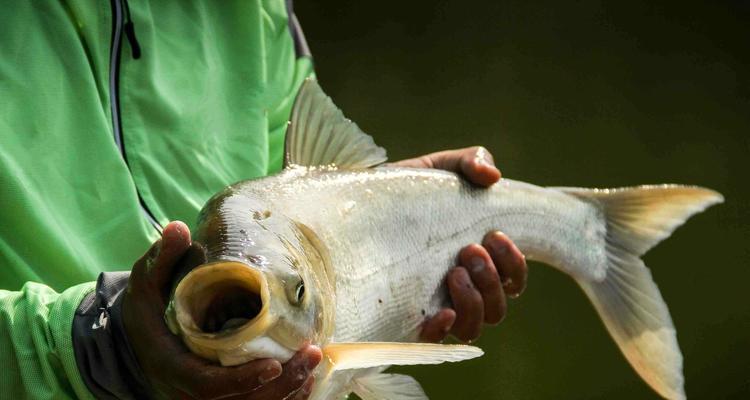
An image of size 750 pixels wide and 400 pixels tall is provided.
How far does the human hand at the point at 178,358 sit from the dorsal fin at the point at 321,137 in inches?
19.0

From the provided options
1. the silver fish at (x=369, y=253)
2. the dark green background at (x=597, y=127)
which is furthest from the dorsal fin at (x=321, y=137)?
the dark green background at (x=597, y=127)

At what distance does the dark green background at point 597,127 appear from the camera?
356cm

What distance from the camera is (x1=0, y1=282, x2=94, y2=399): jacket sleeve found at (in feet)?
3.81

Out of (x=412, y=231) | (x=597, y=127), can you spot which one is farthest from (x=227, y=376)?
(x=597, y=127)

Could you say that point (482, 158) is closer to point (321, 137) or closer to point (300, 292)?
point (321, 137)

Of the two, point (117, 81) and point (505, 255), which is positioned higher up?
point (117, 81)

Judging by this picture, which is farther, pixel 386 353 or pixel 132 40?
pixel 132 40

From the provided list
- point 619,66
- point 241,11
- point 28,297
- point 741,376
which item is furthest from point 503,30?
point 28,297

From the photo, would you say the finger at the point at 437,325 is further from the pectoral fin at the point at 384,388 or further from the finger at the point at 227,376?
the finger at the point at 227,376

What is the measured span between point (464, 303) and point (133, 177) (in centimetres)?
58

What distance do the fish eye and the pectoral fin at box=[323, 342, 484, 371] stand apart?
0.29 ft

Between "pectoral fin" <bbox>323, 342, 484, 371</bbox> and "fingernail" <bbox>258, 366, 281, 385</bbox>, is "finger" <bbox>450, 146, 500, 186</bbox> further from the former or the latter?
"fingernail" <bbox>258, 366, 281, 385</bbox>

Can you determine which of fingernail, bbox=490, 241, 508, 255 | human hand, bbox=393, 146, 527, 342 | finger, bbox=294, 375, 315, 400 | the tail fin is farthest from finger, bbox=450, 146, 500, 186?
finger, bbox=294, 375, 315, 400

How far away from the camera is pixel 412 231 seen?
1535mm
